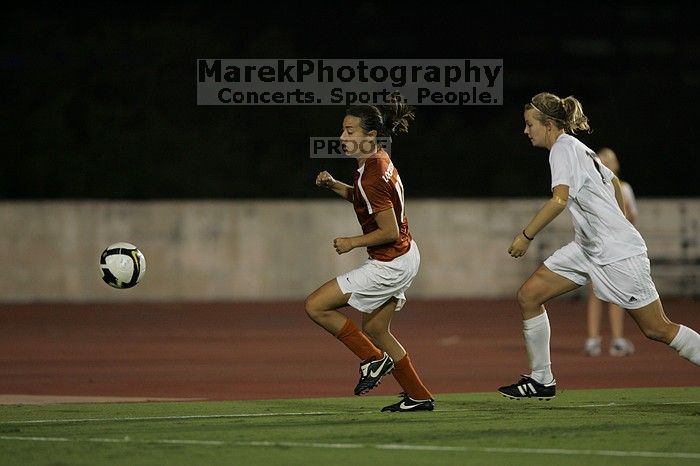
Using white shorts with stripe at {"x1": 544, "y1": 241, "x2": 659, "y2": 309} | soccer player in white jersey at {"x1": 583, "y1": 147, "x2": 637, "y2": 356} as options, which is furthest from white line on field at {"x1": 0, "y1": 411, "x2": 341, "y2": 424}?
soccer player in white jersey at {"x1": 583, "y1": 147, "x2": 637, "y2": 356}

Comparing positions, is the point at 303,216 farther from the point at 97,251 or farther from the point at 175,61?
the point at 175,61

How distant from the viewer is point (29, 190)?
26.2 m

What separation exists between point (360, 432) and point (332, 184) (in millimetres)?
1859

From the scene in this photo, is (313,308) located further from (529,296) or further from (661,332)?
(661,332)

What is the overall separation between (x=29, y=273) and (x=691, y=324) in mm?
10692

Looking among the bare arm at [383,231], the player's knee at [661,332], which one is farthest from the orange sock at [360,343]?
the player's knee at [661,332]

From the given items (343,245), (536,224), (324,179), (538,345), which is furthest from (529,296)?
(324,179)

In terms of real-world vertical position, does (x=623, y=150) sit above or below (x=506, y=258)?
above

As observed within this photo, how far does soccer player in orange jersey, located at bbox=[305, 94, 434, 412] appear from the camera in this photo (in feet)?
31.4

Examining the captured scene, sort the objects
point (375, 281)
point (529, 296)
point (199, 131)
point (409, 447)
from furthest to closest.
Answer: point (199, 131), point (529, 296), point (375, 281), point (409, 447)

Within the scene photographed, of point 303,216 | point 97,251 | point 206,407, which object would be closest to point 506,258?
point 303,216

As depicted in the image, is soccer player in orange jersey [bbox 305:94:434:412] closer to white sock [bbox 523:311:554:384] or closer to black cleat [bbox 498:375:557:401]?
black cleat [bbox 498:375:557:401]

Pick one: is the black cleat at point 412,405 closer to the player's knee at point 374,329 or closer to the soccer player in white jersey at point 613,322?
the player's knee at point 374,329

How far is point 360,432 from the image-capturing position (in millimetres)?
9016
